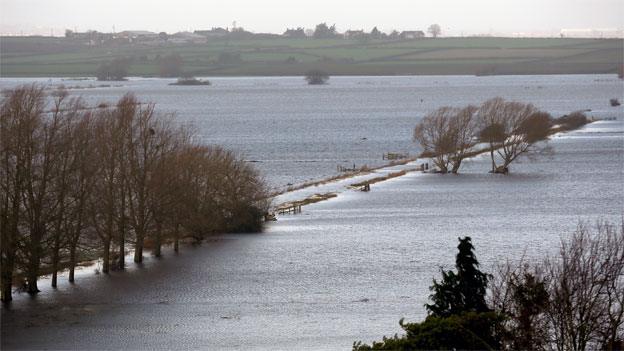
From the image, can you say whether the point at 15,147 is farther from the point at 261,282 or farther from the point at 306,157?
the point at 306,157

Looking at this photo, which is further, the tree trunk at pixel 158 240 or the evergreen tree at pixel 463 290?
the tree trunk at pixel 158 240

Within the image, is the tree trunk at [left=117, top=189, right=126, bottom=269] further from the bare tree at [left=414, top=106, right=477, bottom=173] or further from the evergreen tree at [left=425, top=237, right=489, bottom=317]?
the bare tree at [left=414, top=106, right=477, bottom=173]

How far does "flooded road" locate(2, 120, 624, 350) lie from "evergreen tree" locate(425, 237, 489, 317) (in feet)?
23.8

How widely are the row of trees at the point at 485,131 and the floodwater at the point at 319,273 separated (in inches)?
183

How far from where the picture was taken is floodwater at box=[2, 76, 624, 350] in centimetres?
3197

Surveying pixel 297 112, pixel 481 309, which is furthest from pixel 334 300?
pixel 297 112

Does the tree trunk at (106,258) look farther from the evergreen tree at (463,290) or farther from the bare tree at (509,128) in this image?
the bare tree at (509,128)

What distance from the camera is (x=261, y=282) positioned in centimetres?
3997

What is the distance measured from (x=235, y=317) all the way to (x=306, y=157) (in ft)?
201

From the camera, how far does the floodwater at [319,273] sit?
3197 centimetres

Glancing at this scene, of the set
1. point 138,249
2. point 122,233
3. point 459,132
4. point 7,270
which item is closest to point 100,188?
point 122,233

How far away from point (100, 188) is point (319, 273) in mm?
8771

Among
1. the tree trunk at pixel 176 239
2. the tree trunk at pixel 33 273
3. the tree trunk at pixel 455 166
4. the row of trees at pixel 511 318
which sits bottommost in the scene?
the tree trunk at pixel 455 166

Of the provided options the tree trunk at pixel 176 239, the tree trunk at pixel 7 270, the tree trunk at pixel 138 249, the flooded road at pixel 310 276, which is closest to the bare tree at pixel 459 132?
the flooded road at pixel 310 276
